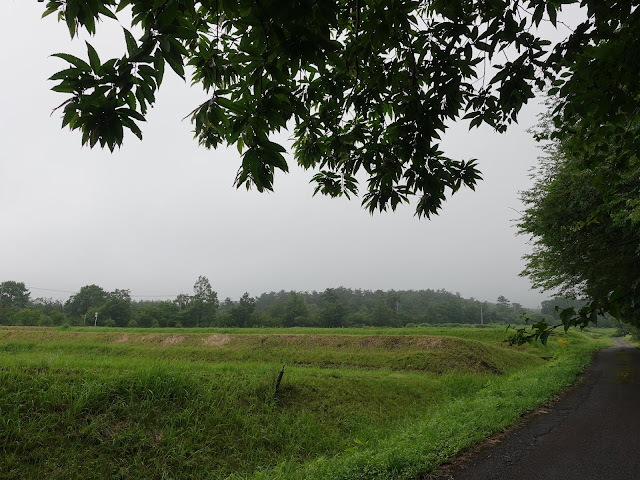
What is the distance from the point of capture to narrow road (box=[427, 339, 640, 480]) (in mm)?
4621

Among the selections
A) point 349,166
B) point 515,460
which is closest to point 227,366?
point 515,460

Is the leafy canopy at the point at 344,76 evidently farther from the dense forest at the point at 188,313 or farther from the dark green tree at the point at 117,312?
the dark green tree at the point at 117,312

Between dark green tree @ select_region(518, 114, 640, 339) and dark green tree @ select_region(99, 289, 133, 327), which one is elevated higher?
dark green tree @ select_region(518, 114, 640, 339)

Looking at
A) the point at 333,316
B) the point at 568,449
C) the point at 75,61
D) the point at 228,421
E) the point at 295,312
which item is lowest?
the point at 228,421

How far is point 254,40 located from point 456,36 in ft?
5.45

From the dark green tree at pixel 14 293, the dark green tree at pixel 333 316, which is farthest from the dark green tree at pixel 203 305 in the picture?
the dark green tree at pixel 14 293

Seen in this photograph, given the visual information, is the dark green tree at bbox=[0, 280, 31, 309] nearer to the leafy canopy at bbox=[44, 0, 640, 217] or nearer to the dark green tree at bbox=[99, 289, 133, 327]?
the dark green tree at bbox=[99, 289, 133, 327]

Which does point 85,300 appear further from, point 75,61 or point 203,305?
point 75,61

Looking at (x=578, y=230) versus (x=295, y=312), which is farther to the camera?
(x=295, y=312)

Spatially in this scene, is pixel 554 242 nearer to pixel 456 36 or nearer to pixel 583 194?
pixel 583 194

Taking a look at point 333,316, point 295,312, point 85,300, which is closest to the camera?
point 333,316

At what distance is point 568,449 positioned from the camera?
17.8 ft

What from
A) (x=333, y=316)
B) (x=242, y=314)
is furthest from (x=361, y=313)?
(x=242, y=314)

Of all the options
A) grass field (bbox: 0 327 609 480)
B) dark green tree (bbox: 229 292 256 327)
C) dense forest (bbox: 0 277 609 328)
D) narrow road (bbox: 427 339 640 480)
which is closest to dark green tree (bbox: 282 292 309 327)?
dense forest (bbox: 0 277 609 328)
